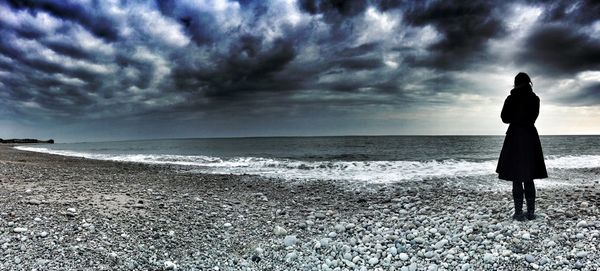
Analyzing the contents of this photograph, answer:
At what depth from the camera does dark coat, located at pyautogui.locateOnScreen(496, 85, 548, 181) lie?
7.66m

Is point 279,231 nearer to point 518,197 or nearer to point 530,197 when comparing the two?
point 518,197

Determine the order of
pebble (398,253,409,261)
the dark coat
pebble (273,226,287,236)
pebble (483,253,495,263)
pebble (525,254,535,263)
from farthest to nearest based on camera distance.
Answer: pebble (273,226,287,236), the dark coat, pebble (398,253,409,261), pebble (483,253,495,263), pebble (525,254,535,263)

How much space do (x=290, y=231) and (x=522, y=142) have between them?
5.53 meters

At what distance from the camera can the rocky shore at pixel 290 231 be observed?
6.28 meters

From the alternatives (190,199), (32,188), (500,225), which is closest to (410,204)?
(500,225)

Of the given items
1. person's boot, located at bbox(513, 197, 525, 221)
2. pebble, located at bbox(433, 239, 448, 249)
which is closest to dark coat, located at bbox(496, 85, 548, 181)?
person's boot, located at bbox(513, 197, 525, 221)

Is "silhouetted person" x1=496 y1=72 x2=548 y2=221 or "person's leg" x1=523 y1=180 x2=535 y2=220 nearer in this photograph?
"silhouetted person" x1=496 y1=72 x2=548 y2=221

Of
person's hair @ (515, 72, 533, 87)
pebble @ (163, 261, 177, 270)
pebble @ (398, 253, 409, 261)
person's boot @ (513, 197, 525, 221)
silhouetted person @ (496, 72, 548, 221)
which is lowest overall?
pebble @ (163, 261, 177, 270)

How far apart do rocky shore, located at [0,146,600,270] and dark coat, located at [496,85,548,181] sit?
1.17 m

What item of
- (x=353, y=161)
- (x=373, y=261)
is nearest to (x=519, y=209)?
(x=373, y=261)

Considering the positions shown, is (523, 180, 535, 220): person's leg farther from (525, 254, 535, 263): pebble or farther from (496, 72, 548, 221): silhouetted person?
(525, 254, 535, 263): pebble

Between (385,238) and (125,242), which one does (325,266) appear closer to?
(385,238)

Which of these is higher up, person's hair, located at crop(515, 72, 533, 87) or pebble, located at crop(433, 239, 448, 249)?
person's hair, located at crop(515, 72, 533, 87)

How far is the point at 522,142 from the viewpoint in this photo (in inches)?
305
